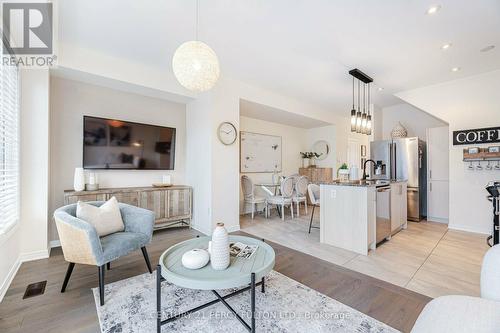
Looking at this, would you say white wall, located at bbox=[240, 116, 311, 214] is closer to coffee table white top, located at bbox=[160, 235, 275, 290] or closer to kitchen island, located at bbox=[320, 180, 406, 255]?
kitchen island, located at bbox=[320, 180, 406, 255]

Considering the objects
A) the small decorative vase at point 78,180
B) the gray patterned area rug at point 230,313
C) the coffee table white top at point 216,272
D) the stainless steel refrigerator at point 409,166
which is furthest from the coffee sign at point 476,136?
the small decorative vase at point 78,180

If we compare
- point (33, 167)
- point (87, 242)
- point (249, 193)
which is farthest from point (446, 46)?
point (33, 167)

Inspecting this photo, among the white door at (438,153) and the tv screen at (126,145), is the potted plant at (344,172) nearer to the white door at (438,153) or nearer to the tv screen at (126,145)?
the white door at (438,153)

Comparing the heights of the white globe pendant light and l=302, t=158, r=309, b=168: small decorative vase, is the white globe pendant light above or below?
above

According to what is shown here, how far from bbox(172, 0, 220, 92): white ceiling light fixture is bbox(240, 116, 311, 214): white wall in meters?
3.38

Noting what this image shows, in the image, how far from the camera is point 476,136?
367cm

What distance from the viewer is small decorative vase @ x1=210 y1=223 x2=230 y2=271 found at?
1498mm

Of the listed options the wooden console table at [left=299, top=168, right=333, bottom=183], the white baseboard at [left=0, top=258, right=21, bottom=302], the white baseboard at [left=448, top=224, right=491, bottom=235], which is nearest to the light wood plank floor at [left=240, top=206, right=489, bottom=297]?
the white baseboard at [left=448, top=224, right=491, bottom=235]

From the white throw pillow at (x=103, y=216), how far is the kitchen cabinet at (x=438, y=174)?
5.66m

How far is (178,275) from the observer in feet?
4.58

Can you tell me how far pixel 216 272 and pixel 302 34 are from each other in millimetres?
2591

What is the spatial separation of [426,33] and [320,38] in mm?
1170

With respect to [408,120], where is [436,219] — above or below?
below

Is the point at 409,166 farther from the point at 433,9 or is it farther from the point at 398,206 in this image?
the point at 433,9
